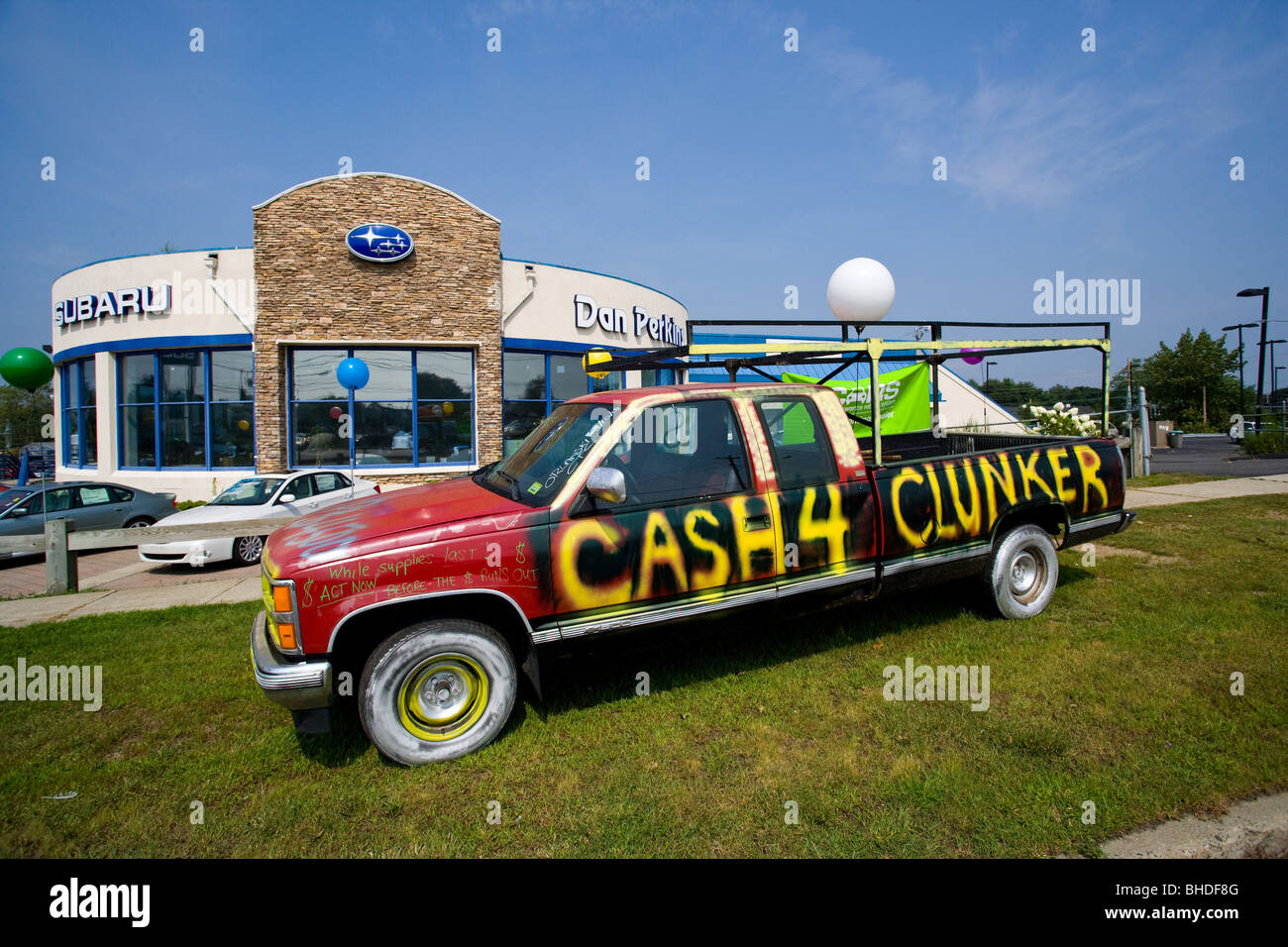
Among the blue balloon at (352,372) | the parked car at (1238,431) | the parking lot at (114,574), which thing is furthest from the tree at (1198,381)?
the parking lot at (114,574)

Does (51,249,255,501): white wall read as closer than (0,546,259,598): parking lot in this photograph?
No

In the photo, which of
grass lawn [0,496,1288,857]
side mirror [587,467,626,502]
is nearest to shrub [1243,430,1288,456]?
grass lawn [0,496,1288,857]

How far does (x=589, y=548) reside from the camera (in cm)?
355

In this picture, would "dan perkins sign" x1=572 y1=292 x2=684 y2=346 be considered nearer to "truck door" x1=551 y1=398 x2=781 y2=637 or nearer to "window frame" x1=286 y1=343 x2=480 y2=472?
"window frame" x1=286 y1=343 x2=480 y2=472

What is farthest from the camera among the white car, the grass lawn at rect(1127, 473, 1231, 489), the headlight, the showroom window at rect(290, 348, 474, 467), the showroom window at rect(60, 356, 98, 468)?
the showroom window at rect(60, 356, 98, 468)

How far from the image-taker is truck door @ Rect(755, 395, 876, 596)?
161 inches

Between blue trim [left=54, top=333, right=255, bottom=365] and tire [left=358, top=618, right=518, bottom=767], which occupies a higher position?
blue trim [left=54, top=333, right=255, bottom=365]

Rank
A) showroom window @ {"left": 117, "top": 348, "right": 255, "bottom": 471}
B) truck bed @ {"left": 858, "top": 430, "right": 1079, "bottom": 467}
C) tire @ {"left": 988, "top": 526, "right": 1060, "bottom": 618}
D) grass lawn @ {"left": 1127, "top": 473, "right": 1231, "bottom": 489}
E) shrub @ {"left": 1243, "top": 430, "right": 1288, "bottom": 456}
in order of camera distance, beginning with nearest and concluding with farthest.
→ tire @ {"left": 988, "top": 526, "right": 1060, "bottom": 618}
truck bed @ {"left": 858, "top": 430, "right": 1079, "bottom": 467}
grass lawn @ {"left": 1127, "top": 473, "right": 1231, "bottom": 489}
showroom window @ {"left": 117, "top": 348, "right": 255, "bottom": 471}
shrub @ {"left": 1243, "top": 430, "right": 1288, "bottom": 456}

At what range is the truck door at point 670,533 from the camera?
3562 millimetres

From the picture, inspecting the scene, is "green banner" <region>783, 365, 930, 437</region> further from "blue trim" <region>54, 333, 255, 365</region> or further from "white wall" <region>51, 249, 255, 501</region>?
"white wall" <region>51, 249, 255, 501</region>

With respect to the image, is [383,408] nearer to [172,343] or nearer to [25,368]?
[172,343]

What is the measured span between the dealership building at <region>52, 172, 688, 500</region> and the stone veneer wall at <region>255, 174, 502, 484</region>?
3 cm
